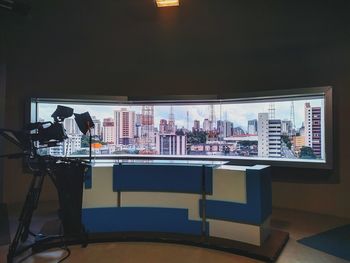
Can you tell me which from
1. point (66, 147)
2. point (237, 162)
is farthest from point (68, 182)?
point (237, 162)

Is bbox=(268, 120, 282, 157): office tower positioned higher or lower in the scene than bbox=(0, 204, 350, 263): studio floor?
higher

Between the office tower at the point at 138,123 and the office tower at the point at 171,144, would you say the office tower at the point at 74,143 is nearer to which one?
the office tower at the point at 138,123

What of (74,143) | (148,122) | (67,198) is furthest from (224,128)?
(67,198)

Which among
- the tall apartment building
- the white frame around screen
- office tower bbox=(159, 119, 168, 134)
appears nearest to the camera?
the white frame around screen

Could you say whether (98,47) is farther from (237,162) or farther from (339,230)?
(339,230)

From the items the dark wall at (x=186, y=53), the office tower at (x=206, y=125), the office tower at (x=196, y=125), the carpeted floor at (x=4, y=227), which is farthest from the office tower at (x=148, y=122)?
the carpeted floor at (x=4, y=227)

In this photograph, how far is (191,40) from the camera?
521cm

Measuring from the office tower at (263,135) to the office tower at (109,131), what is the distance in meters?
2.63

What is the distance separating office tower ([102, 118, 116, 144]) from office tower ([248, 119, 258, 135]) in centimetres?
246

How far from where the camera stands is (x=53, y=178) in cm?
326

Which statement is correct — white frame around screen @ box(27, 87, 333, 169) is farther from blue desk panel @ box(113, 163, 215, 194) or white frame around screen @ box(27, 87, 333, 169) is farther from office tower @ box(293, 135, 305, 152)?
blue desk panel @ box(113, 163, 215, 194)

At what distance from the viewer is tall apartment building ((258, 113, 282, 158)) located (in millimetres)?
4891

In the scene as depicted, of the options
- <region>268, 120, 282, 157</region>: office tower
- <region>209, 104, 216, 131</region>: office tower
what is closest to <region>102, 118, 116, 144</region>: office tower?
<region>209, 104, 216, 131</region>: office tower

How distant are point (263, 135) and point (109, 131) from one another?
9.08 ft
